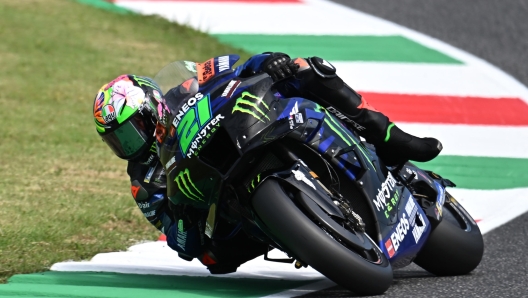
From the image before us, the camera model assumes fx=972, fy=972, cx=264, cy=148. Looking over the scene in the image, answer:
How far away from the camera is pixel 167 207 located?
523cm

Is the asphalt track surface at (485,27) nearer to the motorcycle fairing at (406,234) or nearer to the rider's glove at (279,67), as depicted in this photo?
the motorcycle fairing at (406,234)

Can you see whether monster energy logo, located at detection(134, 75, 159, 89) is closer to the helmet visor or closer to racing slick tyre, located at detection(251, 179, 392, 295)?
the helmet visor

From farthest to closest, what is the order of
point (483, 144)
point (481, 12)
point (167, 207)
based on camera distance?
point (481, 12) → point (483, 144) → point (167, 207)

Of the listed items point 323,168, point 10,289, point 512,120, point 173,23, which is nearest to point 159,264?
point 10,289

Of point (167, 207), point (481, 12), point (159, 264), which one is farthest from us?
point (481, 12)

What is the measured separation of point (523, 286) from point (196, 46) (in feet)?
23.0

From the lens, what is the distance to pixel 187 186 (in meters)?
4.57

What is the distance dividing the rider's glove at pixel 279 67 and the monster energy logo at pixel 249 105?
226 mm

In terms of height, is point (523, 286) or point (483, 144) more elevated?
point (523, 286)

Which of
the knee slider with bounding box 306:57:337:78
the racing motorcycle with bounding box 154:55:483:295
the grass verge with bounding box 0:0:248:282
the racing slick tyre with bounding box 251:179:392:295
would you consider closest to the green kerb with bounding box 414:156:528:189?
the grass verge with bounding box 0:0:248:282

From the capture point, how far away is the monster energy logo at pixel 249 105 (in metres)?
4.40

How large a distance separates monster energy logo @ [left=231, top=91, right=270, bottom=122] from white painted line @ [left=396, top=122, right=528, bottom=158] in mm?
4077

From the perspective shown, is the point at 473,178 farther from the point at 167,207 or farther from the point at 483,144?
the point at 167,207

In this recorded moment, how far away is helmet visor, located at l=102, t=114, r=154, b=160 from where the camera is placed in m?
5.11
